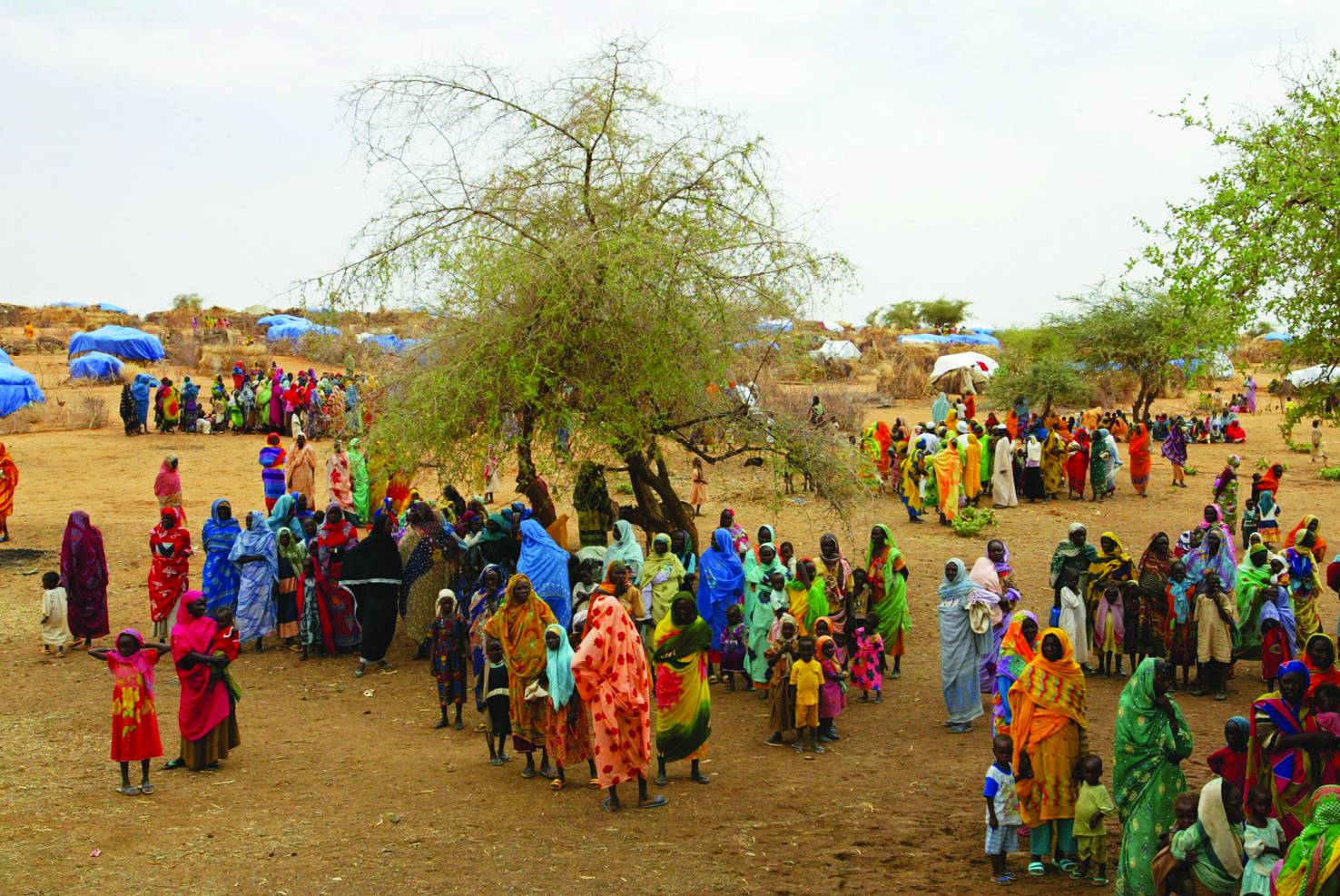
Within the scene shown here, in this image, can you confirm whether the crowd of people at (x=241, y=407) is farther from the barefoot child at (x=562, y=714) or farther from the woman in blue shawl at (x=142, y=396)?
the barefoot child at (x=562, y=714)

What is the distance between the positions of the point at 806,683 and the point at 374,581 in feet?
14.8

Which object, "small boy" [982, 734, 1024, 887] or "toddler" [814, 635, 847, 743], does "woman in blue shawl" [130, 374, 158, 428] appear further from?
"small boy" [982, 734, 1024, 887]

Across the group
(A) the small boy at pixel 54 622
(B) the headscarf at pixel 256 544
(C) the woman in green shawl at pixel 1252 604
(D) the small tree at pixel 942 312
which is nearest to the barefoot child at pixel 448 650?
(B) the headscarf at pixel 256 544

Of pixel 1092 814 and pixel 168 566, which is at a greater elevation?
pixel 168 566

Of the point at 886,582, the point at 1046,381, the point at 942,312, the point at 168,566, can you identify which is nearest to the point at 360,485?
the point at 168,566

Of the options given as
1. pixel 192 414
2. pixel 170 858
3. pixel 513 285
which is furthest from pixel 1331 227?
pixel 192 414

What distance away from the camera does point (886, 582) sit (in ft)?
35.3

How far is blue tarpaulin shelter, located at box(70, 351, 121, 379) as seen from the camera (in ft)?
116

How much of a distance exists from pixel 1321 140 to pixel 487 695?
8.06 meters

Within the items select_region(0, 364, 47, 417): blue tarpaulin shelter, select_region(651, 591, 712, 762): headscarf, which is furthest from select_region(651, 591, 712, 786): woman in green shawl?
select_region(0, 364, 47, 417): blue tarpaulin shelter

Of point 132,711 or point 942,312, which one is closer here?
point 132,711

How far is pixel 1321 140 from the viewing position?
401 inches

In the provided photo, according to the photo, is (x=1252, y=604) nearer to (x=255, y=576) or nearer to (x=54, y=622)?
(x=255, y=576)

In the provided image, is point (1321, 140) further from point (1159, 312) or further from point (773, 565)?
point (1159, 312)
